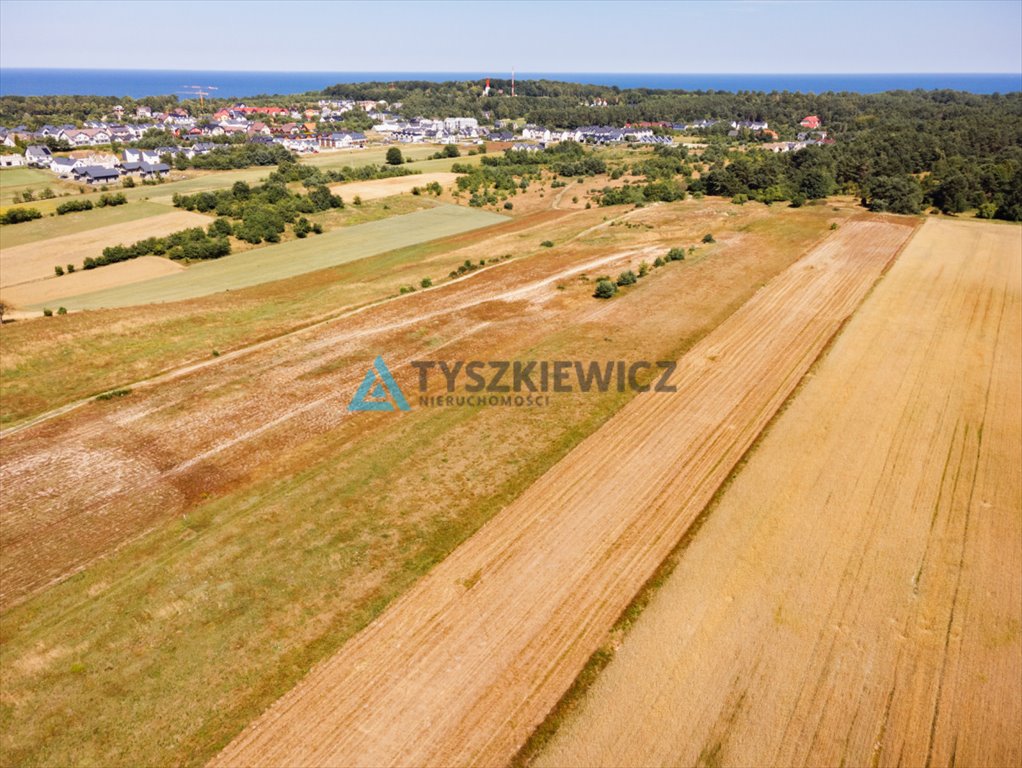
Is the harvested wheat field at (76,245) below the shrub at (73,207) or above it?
below

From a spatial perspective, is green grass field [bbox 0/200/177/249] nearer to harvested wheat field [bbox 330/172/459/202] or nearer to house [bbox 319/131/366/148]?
harvested wheat field [bbox 330/172/459/202]

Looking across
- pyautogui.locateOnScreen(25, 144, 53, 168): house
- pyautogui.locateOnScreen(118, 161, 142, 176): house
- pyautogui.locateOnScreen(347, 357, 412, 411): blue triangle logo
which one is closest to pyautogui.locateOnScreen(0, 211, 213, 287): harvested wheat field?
pyautogui.locateOnScreen(118, 161, 142, 176): house

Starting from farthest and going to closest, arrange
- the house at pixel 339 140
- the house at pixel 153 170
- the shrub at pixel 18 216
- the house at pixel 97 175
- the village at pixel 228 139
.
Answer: the house at pixel 339 140 < the village at pixel 228 139 < the house at pixel 153 170 < the house at pixel 97 175 < the shrub at pixel 18 216

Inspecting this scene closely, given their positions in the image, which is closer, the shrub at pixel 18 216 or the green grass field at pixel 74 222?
the green grass field at pixel 74 222

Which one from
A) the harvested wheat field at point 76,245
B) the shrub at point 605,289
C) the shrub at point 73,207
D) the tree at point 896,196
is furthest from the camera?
the shrub at point 73,207

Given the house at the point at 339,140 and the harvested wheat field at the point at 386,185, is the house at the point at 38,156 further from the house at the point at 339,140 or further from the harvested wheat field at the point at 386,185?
the harvested wheat field at the point at 386,185

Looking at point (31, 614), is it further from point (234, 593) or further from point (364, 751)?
point (364, 751)

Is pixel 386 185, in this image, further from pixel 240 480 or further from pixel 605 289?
pixel 240 480

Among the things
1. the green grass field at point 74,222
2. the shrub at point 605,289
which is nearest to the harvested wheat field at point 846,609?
the shrub at point 605,289
